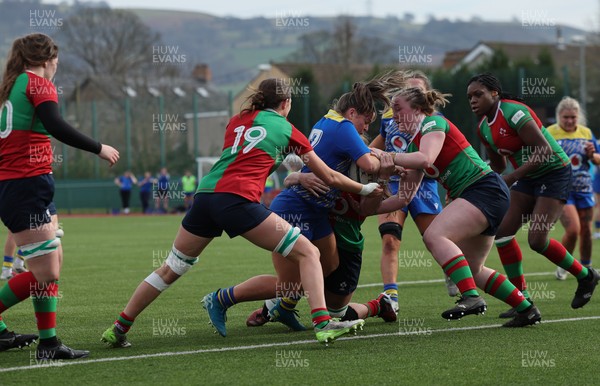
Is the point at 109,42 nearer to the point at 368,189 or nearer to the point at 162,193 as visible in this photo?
the point at 162,193

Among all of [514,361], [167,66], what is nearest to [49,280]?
[514,361]

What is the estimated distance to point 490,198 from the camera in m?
7.52

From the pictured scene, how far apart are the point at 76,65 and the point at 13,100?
7018cm

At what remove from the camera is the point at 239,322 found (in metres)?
8.41

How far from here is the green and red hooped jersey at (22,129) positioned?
20.6 ft

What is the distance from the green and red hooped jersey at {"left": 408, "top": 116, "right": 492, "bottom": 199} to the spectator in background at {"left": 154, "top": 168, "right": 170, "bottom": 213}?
3053 centimetres

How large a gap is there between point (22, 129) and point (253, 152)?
1563 millimetres

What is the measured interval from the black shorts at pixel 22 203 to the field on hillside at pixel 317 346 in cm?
93

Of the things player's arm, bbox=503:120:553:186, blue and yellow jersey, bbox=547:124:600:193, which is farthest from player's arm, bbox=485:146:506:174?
blue and yellow jersey, bbox=547:124:600:193

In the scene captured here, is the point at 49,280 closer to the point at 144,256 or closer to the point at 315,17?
the point at 144,256

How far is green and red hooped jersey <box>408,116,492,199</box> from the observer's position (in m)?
7.54

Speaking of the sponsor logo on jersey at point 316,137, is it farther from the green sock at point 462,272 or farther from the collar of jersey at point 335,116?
the green sock at point 462,272

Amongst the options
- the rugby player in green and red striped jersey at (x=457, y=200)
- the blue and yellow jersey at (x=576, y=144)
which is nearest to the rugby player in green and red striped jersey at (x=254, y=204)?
the rugby player in green and red striped jersey at (x=457, y=200)

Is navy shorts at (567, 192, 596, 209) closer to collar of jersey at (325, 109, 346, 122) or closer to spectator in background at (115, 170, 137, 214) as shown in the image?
collar of jersey at (325, 109, 346, 122)
